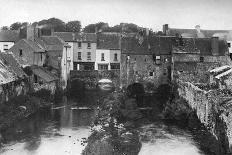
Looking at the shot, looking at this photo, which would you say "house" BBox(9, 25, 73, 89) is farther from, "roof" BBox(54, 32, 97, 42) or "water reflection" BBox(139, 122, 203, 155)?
"water reflection" BBox(139, 122, 203, 155)

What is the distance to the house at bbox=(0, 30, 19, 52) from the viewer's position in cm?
7300

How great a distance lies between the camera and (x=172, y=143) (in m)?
35.4

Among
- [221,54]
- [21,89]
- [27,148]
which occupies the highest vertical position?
[221,54]

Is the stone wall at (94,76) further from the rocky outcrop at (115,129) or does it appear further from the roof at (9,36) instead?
the rocky outcrop at (115,129)

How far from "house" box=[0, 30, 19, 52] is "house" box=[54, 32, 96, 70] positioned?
23.4 ft

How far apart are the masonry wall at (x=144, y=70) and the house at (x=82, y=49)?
9.79 m

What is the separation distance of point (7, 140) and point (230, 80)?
22.7 metres

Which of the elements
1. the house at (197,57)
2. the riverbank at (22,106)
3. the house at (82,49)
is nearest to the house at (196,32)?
the house at (82,49)

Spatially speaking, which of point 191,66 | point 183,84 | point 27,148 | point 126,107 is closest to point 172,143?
point 27,148

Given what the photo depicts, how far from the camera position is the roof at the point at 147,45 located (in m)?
66.9

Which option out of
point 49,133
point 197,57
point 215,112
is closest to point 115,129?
point 49,133

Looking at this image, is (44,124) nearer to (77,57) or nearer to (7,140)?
(7,140)

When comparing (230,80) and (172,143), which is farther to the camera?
(230,80)

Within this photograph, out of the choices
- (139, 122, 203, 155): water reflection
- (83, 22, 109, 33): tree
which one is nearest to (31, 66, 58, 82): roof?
(139, 122, 203, 155): water reflection
